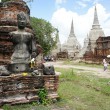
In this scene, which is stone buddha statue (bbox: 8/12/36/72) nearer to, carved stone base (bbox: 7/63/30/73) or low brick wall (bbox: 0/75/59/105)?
carved stone base (bbox: 7/63/30/73)

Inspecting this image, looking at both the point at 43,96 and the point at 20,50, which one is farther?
the point at 20,50

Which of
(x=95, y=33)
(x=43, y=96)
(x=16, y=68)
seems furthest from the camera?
(x=95, y=33)

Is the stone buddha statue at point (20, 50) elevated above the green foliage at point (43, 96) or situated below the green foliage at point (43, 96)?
above

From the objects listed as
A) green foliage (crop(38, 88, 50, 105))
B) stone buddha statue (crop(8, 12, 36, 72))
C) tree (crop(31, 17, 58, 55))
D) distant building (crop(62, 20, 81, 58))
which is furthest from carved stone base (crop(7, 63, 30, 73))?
distant building (crop(62, 20, 81, 58))

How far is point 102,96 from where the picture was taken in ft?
27.9

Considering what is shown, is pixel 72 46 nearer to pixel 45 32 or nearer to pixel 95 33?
pixel 95 33

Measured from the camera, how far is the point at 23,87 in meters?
6.97

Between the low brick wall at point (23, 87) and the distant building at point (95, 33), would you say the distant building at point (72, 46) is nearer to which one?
the distant building at point (95, 33)

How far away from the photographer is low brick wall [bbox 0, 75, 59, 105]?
6.74 meters

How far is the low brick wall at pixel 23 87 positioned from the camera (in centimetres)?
674

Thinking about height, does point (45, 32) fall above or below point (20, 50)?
above

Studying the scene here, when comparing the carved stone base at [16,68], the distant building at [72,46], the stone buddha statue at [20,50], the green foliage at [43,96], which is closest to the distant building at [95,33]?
the distant building at [72,46]

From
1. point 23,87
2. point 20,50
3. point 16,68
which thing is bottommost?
point 23,87

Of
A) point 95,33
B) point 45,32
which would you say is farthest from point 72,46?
point 45,32
